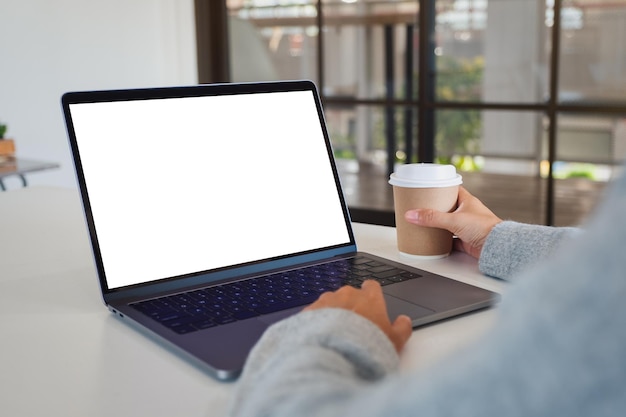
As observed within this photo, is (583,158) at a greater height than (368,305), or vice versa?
(368,305)

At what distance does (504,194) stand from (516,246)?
78.0 inches

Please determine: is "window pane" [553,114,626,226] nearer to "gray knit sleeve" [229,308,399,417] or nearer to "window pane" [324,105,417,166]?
"window pane" [324,105,417,166]

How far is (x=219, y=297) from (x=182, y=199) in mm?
148

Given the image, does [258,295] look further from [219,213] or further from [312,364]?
[312,364]

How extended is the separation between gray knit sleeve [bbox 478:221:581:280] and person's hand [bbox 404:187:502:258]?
5 centimetres

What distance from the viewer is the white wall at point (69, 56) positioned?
10.3ft

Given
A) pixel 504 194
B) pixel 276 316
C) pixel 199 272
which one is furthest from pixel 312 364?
pixel 504 194

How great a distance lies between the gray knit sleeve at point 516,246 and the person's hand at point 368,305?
0.89 feet

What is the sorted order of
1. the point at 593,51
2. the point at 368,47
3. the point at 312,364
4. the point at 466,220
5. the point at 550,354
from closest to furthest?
1. the point at 550,354
2. the point at 312,364
3. the point at 466,220
4. the point at 593,51
5. the point at 368,47

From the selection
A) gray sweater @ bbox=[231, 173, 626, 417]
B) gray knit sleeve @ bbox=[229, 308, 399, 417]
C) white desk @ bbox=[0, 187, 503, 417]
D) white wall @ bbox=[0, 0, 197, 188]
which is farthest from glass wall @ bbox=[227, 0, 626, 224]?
gray sweater @ bbox=[231, 173, 626, 417]

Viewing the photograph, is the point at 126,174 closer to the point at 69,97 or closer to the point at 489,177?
the point at 69,97

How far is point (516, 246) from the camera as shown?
0.92m

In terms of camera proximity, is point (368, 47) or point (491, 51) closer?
point (491, 51)

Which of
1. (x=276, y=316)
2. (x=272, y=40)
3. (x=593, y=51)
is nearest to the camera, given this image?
(x=276, y=316)
